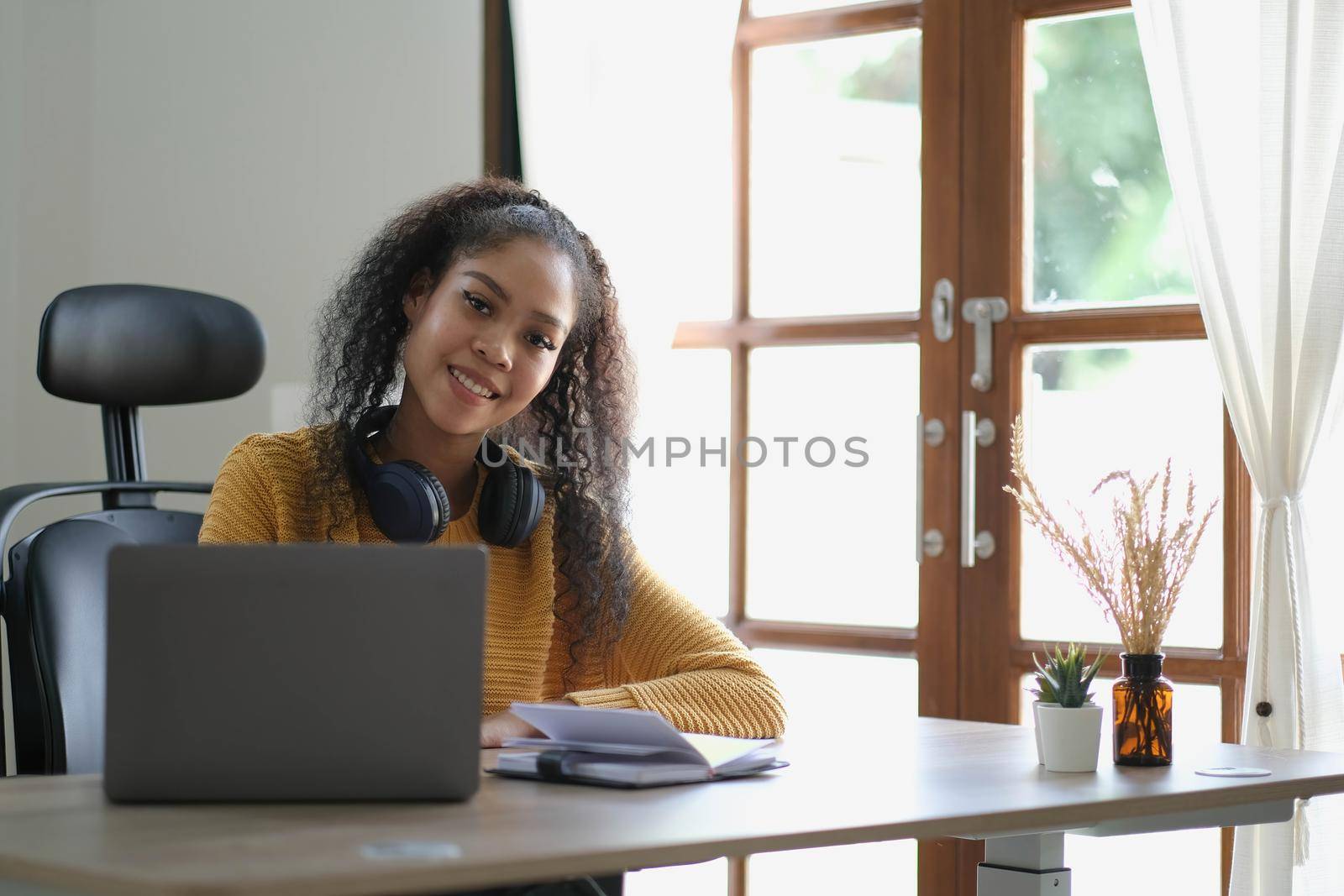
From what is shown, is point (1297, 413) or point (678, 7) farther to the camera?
point (678, 7)

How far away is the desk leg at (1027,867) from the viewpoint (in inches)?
63.1

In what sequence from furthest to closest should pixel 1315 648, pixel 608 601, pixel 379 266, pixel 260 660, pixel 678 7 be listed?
pixel 678 7 < pixel 1315 648 < pixel 379 266 < pixel 608 601 < pixel 260 660

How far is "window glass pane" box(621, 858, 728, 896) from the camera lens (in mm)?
3334

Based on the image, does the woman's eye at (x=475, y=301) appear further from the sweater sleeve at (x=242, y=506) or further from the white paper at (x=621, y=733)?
the white paper at (x=621, y=733)

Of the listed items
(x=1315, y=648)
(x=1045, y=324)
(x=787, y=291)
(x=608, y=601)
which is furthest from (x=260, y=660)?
(x=787, y=291)

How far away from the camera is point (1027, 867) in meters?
1.61

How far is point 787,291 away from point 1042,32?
2.44 feet

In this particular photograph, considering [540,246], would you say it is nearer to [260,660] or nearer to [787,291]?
[260,660]

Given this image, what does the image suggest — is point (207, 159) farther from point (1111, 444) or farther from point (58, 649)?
point (1111, 444)

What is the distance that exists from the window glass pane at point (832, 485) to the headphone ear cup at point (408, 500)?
147 cm

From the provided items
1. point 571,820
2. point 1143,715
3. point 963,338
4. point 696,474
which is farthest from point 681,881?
point 571,820

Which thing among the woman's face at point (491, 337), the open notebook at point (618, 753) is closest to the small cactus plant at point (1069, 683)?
the open notebook at point (618, 753)

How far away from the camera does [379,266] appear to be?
2.20m

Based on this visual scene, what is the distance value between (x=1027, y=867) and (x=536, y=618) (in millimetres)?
672
